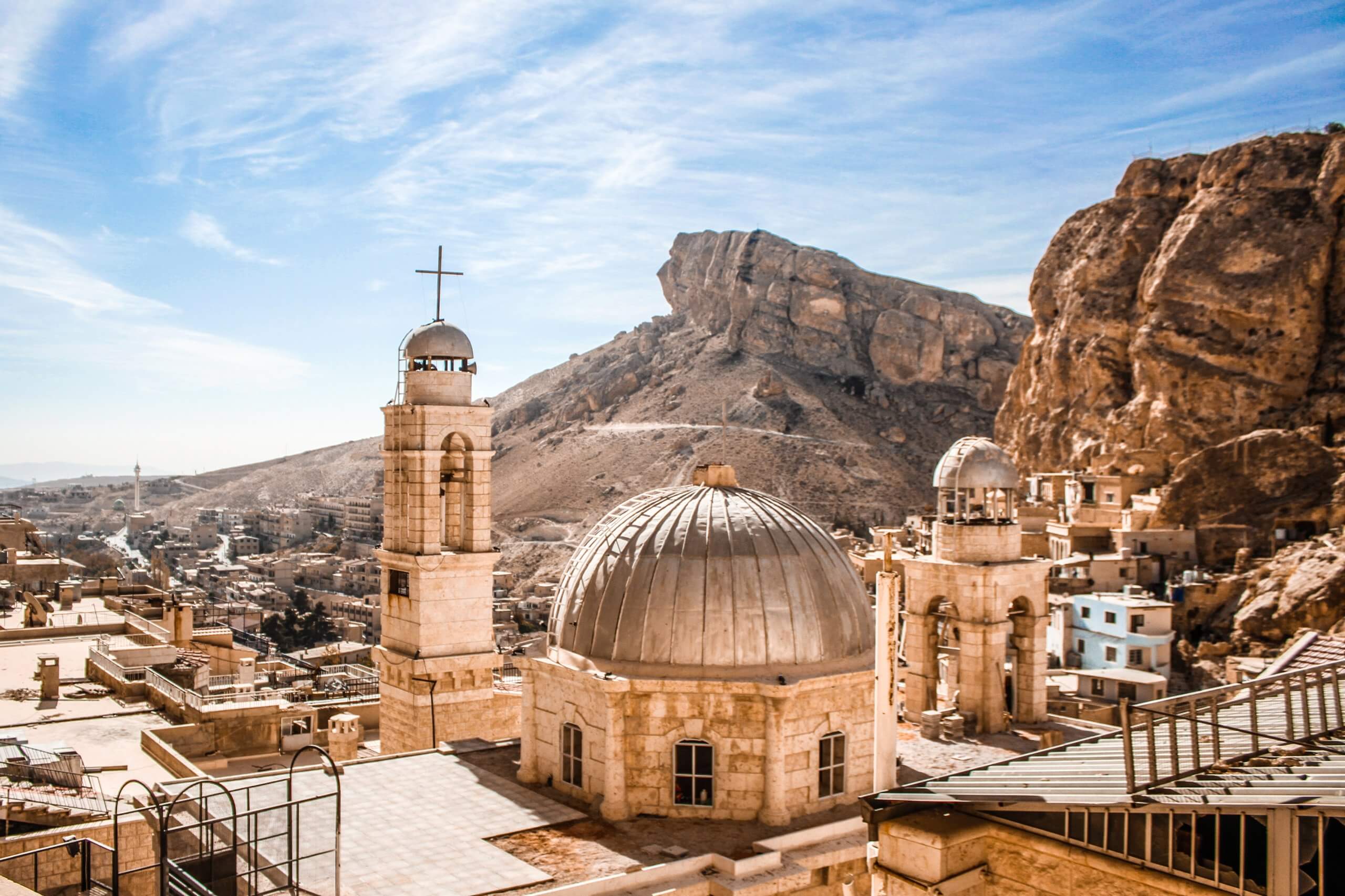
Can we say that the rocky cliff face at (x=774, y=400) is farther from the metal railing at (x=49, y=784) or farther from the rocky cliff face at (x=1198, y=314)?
the metal railing at (x=49, y=784)

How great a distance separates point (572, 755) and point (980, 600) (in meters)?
8.63

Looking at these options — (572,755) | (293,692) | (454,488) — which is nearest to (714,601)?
(572,755)

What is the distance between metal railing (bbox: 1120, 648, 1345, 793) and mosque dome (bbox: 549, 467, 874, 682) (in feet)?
16.4

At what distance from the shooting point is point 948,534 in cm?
1977

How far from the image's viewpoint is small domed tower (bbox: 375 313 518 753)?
771 inches

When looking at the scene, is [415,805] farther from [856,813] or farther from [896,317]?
[896,317]

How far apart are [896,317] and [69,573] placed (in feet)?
302

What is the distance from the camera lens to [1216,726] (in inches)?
282

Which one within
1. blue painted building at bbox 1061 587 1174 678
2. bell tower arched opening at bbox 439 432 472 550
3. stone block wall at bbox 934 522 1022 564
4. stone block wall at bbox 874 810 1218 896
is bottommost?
blue painted building at bbox 1061 587 1174 678

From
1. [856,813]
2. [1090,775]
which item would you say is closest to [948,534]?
[856,813]

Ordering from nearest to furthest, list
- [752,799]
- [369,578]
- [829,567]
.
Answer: [752,799] → [829,567] → [369,578]

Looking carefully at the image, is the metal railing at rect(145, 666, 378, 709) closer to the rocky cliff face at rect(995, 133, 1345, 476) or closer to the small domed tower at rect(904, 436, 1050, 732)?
the small domed tower at rect(904, 436, 1050, 732)

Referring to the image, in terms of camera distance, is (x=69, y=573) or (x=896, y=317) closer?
(x=69, y=573)

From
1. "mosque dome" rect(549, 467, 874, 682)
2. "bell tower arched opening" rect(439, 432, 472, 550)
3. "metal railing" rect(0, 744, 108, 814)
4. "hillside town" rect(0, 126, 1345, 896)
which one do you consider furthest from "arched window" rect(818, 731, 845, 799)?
"bell tower arched opening" rect(439, 432, 472, 550)
